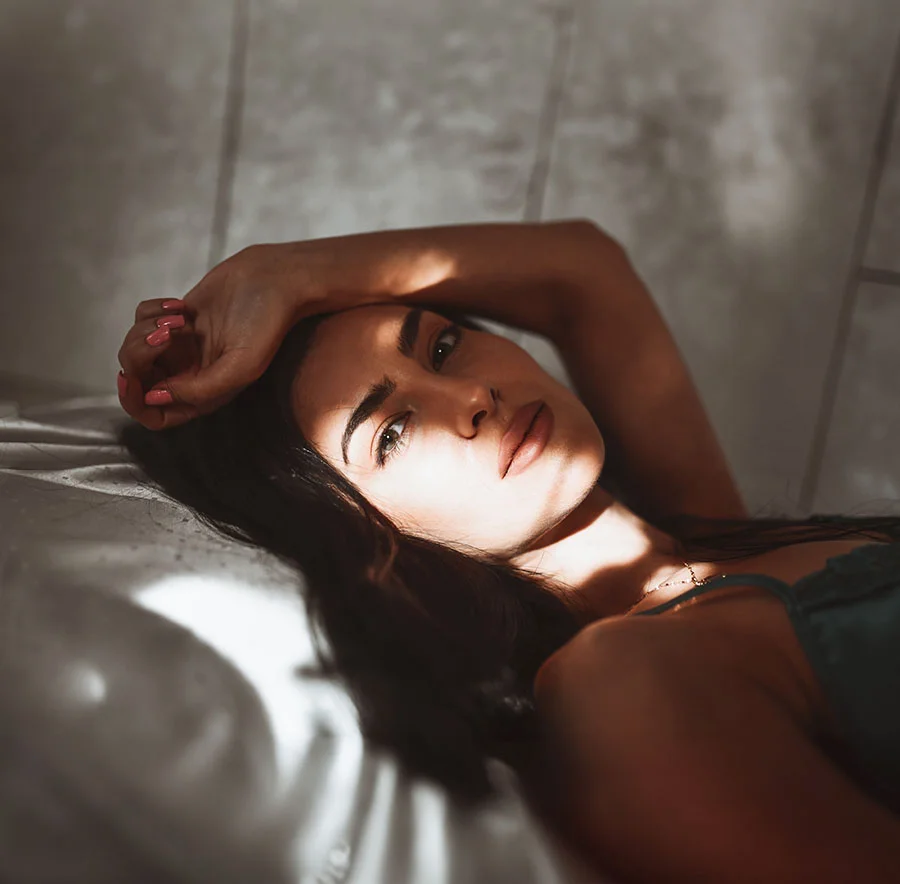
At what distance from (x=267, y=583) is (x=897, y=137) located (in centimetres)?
135

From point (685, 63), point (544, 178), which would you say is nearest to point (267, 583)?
point (544, 178)

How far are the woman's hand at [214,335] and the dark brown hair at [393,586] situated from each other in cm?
4

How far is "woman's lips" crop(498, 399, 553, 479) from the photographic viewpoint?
0.97 metres

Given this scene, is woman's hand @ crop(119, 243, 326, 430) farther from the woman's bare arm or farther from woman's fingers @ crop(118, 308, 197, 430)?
the woman's bare arm

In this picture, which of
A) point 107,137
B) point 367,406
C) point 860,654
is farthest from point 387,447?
point 107,137

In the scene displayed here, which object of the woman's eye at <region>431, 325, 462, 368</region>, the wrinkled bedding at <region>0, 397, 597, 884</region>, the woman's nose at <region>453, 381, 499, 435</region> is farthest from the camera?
the woman's eye at <region>431, 325, 462, 368</region>

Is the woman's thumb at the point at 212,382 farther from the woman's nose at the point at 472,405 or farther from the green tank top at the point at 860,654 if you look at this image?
the green tank top at the point at 860,654

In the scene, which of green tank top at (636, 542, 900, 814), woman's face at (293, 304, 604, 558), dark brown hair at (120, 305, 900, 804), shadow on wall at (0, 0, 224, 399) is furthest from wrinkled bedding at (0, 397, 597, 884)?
shadow on wall at (0, 0, 224, 399)

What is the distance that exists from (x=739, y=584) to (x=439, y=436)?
35 cm

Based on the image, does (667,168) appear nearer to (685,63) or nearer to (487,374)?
(685,63)

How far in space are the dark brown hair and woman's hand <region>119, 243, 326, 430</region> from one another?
1.7 inches

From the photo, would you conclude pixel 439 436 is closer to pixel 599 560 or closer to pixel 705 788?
pixel 599 560

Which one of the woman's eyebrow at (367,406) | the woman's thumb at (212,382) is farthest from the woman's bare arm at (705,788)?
the woman's thumb at (212,382)

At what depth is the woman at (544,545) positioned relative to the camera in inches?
28.9
